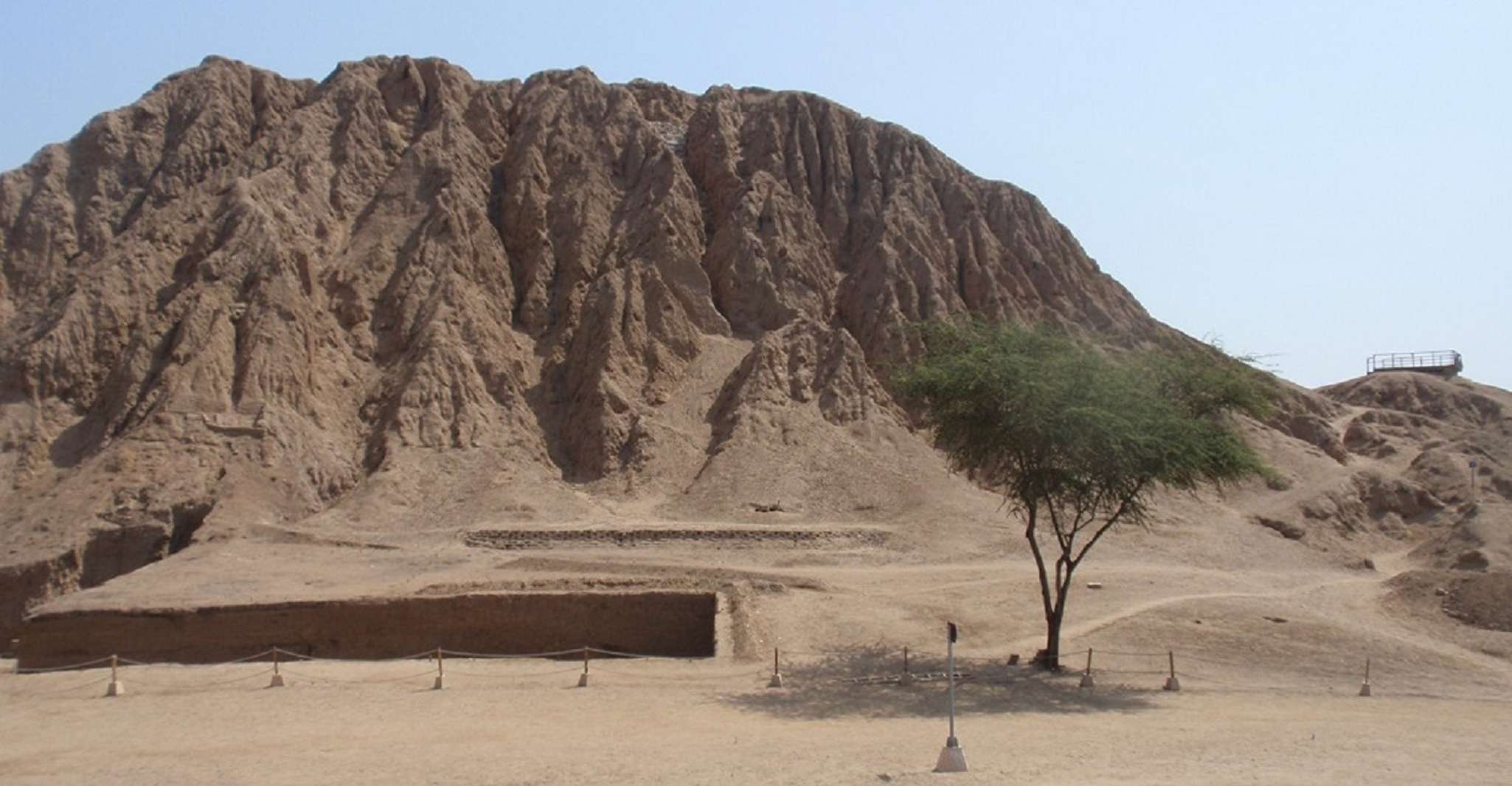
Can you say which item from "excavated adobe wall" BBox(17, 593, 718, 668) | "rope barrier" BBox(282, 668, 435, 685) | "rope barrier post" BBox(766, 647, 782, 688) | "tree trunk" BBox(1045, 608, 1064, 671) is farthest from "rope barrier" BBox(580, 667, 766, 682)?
"tree trunk" BBox(1045, 608, 1064, 671)

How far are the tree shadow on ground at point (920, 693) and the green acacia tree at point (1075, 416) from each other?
145 cm

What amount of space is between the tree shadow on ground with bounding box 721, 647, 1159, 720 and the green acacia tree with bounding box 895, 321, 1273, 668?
1.45 m

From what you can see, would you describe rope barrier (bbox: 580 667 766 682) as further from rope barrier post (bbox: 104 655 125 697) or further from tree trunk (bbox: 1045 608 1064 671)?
rope barrier post (bbox: 104 655 125 697)

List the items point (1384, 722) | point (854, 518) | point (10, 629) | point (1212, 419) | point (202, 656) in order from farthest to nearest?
point (854, 518), point (10, 629), point (202, 656), point (1212, 419), point (1384, 722)

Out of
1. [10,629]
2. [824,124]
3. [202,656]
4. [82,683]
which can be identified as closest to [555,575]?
[202,656]

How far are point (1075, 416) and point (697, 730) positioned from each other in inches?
370

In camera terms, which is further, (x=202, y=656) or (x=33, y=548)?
(x=33, y=548)

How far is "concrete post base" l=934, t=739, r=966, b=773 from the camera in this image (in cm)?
1650

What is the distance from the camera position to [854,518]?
43.6 metres

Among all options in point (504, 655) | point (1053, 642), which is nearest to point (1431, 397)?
point (1053, 642)

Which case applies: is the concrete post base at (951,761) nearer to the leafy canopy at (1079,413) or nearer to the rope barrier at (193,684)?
the leafy canopy at (1079,413)

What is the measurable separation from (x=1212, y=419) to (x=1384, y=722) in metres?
7.56

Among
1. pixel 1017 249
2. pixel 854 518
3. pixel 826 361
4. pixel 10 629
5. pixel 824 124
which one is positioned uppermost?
pixel 824 124

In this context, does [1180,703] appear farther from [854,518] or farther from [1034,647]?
[854,518]
